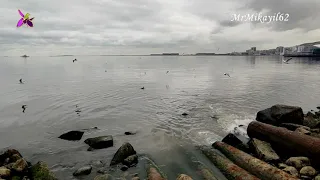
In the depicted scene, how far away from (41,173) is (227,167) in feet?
38.6

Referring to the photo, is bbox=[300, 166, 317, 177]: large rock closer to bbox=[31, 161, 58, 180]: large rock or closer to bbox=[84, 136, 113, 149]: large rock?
bbox=[84, 136, 113, 149]: large rock

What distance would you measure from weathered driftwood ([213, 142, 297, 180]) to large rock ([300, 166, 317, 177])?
5.44 feet

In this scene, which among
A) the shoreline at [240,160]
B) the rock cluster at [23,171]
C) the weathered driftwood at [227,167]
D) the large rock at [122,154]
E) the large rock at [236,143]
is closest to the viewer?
the weathered driftwood at [227,167]

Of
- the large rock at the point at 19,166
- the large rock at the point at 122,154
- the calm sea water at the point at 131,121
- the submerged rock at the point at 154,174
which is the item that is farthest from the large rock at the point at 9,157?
the submerged rock at the point at 154,174

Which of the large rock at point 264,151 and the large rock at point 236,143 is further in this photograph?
the large rock at point 236,143

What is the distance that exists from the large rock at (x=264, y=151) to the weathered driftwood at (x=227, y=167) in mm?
2371

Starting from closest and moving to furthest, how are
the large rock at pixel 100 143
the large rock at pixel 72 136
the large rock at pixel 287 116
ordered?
the large rock at pixel 100 143
the large rock at pixel 287 116
the large rock at pixel 72 136

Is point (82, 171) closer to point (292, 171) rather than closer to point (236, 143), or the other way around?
point (236, 143)

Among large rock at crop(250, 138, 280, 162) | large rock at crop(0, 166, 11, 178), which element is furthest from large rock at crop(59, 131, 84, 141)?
large rock at crop(250, 138, 280, 162)

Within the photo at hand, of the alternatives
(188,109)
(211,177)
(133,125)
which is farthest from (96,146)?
(188,109)

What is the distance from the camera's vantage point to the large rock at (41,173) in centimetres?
1460

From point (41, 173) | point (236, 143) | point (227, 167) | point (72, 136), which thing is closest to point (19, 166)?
point (41, 173)

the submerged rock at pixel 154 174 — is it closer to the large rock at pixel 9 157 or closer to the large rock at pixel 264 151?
the large rock at pixel 264 151

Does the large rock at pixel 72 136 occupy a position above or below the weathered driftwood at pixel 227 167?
above
